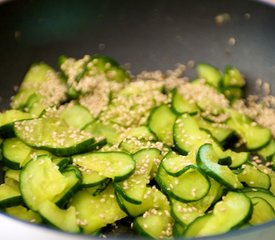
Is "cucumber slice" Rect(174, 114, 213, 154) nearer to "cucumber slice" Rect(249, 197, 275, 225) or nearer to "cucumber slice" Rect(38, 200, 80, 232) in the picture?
"cucumber slice" Rect(249, 197, 275, 225)

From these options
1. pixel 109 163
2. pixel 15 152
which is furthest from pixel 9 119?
pixel 109 163

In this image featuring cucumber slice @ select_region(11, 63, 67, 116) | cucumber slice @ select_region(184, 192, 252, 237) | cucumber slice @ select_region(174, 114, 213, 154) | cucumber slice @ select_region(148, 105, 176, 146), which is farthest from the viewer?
cucumber slice @ select_region(11, 63, 67, 116)

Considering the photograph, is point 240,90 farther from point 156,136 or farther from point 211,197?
point 211,197

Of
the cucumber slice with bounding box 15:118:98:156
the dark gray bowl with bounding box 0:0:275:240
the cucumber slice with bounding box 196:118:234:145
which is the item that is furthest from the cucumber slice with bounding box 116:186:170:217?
the dark gray bowl with bounding box 0:0:275:240

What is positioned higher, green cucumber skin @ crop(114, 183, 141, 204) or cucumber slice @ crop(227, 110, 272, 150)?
cucumber slice @ crop(227, 110, 272, 150)

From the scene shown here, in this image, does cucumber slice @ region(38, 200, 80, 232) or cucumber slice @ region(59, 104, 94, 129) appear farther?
cucumber slice @ region(59, 104, 94, 129)

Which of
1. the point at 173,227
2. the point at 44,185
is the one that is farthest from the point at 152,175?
the point at 44,185

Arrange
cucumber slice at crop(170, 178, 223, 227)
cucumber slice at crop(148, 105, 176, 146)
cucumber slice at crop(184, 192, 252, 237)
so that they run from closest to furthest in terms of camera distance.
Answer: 1. cucumber slice at crop(184, 192, 252, 237)
2. cucumber slice at crop(170, 178, 223, 227)
3. cucumber slice at crop(148, 105, 176, 146)
